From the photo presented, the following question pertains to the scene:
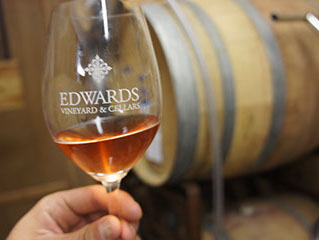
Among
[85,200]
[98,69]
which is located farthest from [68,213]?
[98,69]

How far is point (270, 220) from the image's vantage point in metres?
1.00

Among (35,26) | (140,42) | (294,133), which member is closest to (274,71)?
(294,133)

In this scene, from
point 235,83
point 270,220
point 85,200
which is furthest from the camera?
point 270,220

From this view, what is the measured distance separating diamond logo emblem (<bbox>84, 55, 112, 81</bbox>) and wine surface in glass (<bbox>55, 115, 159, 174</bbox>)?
47mm

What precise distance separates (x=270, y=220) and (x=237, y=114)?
34 cm

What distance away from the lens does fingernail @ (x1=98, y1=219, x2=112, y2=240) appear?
16.1 inches

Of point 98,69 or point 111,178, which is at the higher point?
point 98,69

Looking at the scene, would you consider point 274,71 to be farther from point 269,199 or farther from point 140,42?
point 140,42

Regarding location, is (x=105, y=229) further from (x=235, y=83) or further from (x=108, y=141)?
(x=235, y=83)

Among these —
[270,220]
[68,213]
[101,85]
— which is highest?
[101,85]

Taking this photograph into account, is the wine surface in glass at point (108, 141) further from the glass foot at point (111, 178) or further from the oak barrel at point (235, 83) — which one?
the oak barrel at point (235, 83)

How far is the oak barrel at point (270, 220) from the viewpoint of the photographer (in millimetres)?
942

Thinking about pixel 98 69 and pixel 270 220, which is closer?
pixel 98 69

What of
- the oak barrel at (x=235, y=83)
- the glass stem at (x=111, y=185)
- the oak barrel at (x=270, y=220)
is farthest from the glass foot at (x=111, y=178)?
the oak barrel at (x=270, y=220)
